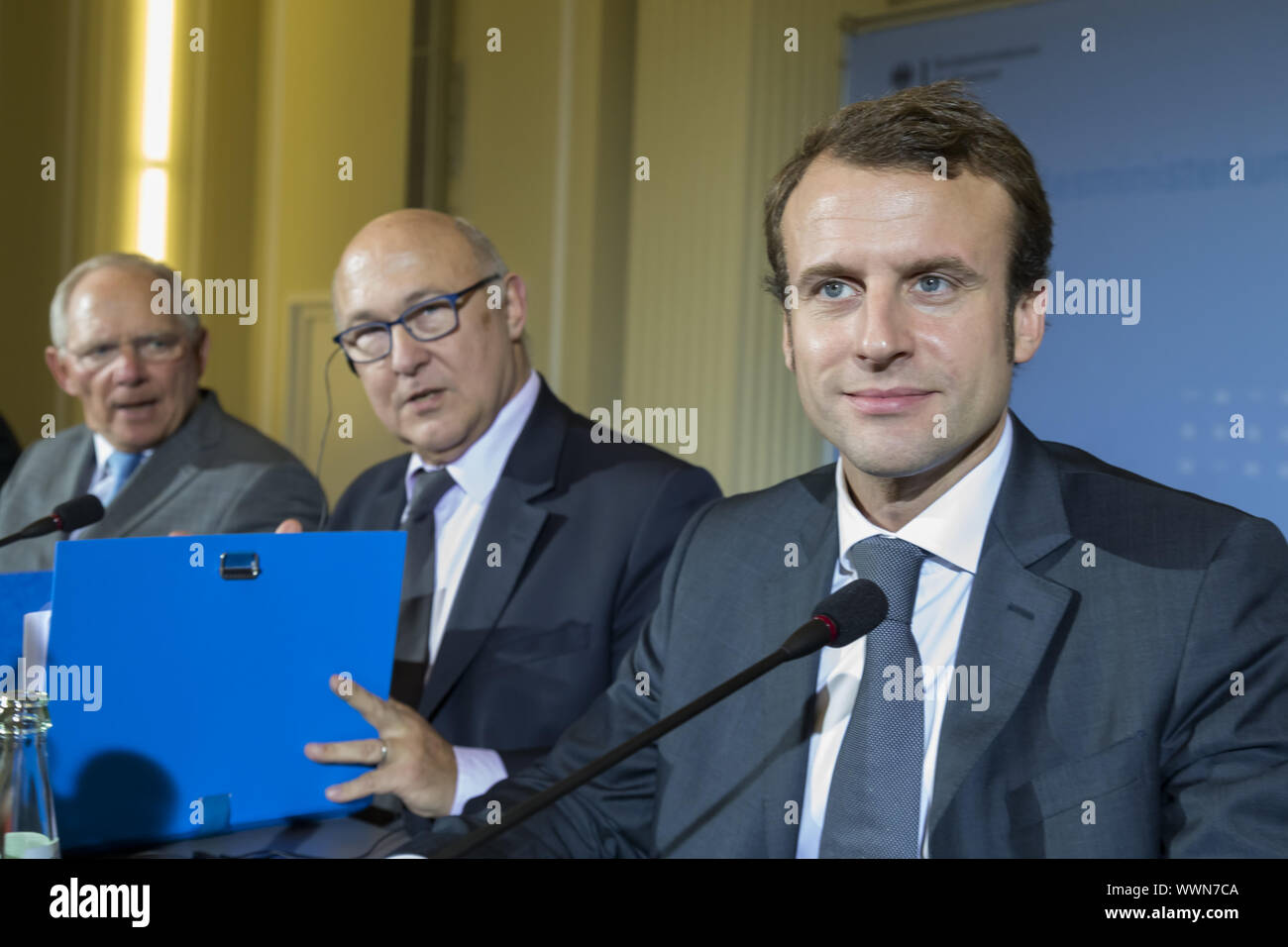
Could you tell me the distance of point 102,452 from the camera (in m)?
2.63

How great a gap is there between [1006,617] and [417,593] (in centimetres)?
113

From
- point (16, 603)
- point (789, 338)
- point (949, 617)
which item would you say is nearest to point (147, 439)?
point (16, 603)

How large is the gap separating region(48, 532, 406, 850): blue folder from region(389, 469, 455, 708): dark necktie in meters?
0.54

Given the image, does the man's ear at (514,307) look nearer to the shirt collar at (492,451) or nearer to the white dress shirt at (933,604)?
the shirt collar at (492,451)

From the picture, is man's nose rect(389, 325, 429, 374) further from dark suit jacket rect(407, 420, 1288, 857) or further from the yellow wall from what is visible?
the yellow wall

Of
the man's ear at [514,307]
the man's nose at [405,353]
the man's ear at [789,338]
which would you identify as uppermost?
the man's ear at [514,307]

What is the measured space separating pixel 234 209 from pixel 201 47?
601 mm

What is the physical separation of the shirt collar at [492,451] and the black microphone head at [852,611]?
108 centimetres

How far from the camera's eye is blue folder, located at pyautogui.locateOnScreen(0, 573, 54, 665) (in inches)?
51.6

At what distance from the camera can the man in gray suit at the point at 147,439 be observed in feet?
7.72

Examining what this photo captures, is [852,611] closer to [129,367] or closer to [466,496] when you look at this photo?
[466,496]

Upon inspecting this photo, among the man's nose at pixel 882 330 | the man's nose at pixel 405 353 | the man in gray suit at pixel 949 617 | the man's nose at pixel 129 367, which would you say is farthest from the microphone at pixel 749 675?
the man's nose at pixel 129 367

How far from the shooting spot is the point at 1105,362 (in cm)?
289
